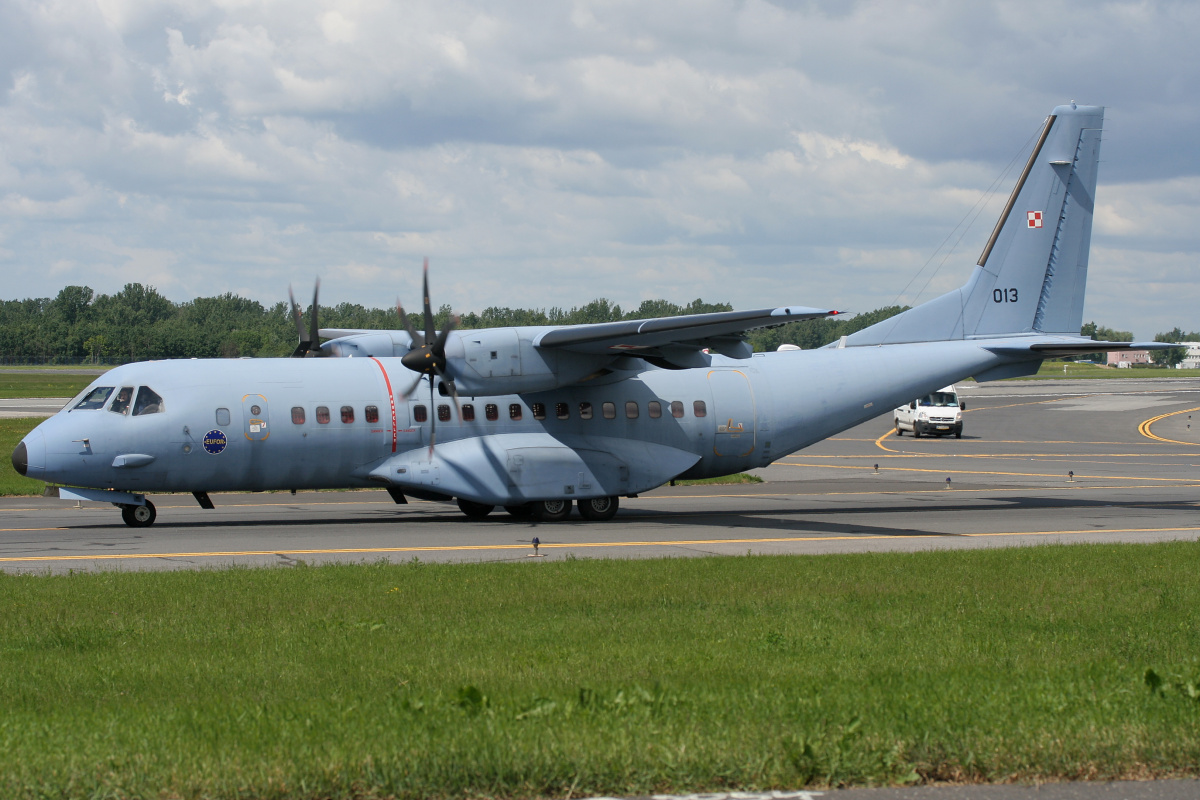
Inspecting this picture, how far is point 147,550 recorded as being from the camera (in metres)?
18.0

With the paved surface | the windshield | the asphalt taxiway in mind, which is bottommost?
the asphalt taxiway

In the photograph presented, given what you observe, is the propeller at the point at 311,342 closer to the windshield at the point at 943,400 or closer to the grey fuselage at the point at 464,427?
the grey fuselage at the point at 464,427

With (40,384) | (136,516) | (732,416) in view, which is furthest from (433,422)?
(40,384)

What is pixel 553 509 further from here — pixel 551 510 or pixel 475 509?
pixel 475 509

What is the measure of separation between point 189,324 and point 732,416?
122 meters

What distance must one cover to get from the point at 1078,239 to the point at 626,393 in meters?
12.4

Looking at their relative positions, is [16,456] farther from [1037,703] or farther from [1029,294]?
[1029,294]

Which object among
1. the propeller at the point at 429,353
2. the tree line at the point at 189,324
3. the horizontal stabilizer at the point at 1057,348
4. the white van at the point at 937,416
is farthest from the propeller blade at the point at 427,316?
the tree line at the point at 189,324

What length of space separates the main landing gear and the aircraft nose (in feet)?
26.8

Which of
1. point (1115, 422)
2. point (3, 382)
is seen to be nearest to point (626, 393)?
point (1115, 422)

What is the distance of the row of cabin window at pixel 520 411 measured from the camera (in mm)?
21891

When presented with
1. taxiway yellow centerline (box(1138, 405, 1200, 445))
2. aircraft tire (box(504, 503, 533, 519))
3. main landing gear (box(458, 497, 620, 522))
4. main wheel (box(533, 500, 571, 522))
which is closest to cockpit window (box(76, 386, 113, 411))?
main landing gear (box(458, 497, 620, 522))

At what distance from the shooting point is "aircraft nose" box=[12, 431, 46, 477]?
20.5 metres

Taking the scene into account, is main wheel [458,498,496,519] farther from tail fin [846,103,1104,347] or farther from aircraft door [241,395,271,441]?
tail fin [846,103,1104,347]
